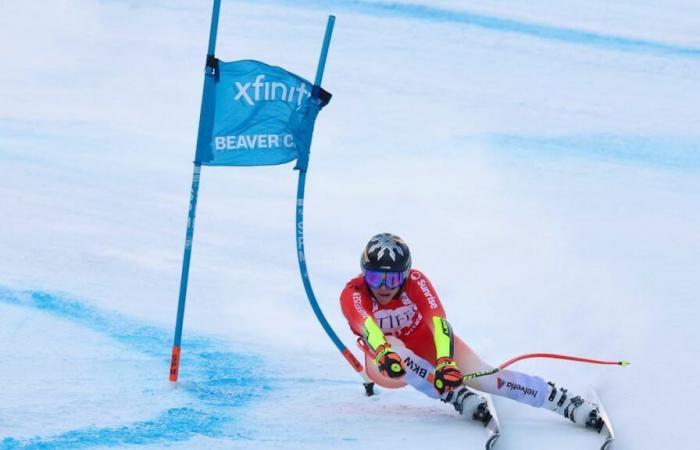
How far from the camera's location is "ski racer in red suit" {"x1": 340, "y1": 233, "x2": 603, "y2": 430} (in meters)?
5.14

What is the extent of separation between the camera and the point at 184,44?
13.8m

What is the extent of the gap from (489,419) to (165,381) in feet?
5.78

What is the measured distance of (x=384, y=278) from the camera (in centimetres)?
526

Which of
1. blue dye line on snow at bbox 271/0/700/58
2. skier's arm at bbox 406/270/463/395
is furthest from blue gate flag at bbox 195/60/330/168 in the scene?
blue dye line on snow at bbox 271/0/700/58

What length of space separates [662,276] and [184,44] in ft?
25.6

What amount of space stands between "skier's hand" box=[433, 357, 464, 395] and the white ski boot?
554 millimetres

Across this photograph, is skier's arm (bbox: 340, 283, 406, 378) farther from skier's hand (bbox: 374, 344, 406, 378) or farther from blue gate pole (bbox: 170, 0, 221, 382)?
blue gate pole (bbox: 170, 0, 221, 382)

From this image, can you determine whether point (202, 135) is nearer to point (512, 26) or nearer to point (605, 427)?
point (605, 427)

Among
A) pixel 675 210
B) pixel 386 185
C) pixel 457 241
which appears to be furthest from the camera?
pixel 386 185

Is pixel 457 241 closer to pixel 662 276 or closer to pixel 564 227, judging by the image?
pixel 564 227

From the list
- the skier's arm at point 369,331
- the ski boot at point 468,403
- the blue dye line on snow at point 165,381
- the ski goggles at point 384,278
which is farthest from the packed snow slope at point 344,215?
the ski goggles at point 384,278

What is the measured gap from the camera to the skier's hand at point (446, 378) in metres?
4.89

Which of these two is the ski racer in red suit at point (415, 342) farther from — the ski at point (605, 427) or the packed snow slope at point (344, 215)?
the packed snow slope at point (344, 215)

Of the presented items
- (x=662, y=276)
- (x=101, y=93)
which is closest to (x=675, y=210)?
(x=662, y=276)
